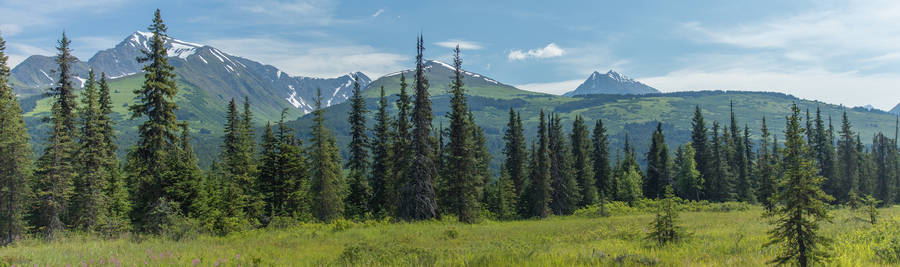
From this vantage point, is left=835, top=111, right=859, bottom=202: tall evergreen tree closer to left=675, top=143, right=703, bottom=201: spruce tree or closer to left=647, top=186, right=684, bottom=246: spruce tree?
left=675, top=143, right=703, bottom=201: spruce tree

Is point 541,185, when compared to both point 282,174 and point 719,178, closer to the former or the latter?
point 282,174

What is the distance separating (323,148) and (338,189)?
3461 millimetres

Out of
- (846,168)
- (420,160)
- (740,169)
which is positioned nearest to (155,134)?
(420,160)

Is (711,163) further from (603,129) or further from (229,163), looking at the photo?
(229,163)

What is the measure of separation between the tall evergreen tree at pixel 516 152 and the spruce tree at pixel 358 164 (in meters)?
18.3

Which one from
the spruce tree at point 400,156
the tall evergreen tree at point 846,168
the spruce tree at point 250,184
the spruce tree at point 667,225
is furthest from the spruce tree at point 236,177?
the tall evergreen tree at point 846,168

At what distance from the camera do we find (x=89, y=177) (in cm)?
2691

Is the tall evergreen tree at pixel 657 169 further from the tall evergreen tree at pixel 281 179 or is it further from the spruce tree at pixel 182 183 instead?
the spruce tree at pixel 182 183

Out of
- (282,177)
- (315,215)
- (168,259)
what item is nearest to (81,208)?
(282,177)

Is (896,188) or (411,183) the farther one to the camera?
(896,188)

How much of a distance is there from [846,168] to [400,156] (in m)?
70.3

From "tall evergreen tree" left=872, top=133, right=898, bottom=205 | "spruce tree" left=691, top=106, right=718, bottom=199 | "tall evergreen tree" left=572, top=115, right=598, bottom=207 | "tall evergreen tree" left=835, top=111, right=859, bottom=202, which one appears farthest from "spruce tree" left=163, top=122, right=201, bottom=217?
"tall evergreen tree" left=872, top=133, right=898, bottom=205

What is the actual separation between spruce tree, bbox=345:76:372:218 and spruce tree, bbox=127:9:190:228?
17.5 meters

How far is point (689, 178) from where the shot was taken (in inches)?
2435
